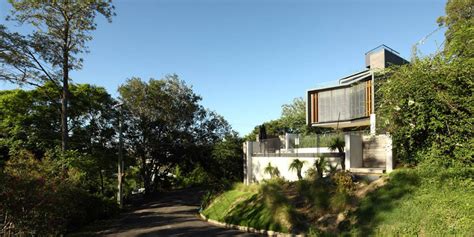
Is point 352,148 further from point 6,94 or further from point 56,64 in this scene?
point 6,94

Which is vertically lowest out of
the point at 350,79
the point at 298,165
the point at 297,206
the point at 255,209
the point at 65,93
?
the point at 255,209

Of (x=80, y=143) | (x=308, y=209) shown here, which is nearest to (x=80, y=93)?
(x=80, y=143)

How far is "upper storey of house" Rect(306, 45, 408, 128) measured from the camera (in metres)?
23.8

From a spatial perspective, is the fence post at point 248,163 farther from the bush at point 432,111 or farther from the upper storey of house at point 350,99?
the bush at point 432,111

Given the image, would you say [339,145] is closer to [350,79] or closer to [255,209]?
[255,209]

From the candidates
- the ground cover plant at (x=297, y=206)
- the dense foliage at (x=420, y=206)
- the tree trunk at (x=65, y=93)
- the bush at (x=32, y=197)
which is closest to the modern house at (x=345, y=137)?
the ground cover plant at (x=297, y=206)

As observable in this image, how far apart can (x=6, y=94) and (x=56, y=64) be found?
8478 millimetres

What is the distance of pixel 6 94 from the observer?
2633cm

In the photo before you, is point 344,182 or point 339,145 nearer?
point 344,182

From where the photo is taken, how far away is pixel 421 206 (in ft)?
29.6

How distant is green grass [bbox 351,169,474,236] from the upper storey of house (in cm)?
1267

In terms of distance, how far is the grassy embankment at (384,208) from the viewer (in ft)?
27.3

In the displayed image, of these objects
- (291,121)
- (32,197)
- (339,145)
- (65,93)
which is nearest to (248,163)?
(339,145)

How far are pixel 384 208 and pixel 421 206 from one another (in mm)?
1088
